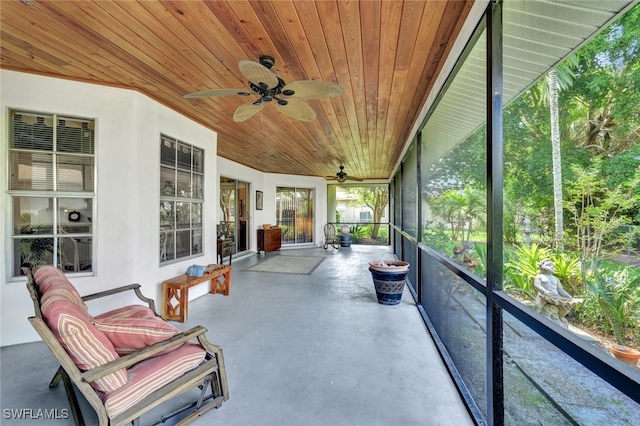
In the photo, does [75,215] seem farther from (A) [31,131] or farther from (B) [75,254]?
(A) [31,131]

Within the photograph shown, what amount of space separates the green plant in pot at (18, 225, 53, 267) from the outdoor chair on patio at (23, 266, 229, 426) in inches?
52.2

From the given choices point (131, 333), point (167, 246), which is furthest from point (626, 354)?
point (167, 246)

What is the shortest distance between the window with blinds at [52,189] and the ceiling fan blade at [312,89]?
2.34 metres

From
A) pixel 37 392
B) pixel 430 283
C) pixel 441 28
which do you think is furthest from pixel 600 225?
pixel 37 392

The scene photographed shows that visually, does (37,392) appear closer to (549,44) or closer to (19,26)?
(19,26)

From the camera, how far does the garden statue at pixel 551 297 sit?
96 cm

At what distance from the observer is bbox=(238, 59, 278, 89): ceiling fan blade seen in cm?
179

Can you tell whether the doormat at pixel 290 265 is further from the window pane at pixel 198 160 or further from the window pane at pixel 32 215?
the window pane at pixel 32 215

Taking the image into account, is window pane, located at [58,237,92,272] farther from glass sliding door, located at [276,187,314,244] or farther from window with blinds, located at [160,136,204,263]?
glass sliding door, located at [276,187,314,244]

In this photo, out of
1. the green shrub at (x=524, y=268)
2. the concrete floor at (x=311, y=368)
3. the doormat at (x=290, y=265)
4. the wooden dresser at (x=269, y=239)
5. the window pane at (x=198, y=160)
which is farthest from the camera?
the wooden dresser at (x=269, y=239)

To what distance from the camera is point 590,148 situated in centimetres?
82

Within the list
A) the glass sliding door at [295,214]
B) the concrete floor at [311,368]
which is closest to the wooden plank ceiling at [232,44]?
the concrete floor at [311,368]

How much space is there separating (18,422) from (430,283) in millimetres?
3501

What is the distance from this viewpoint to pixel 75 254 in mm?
2746
